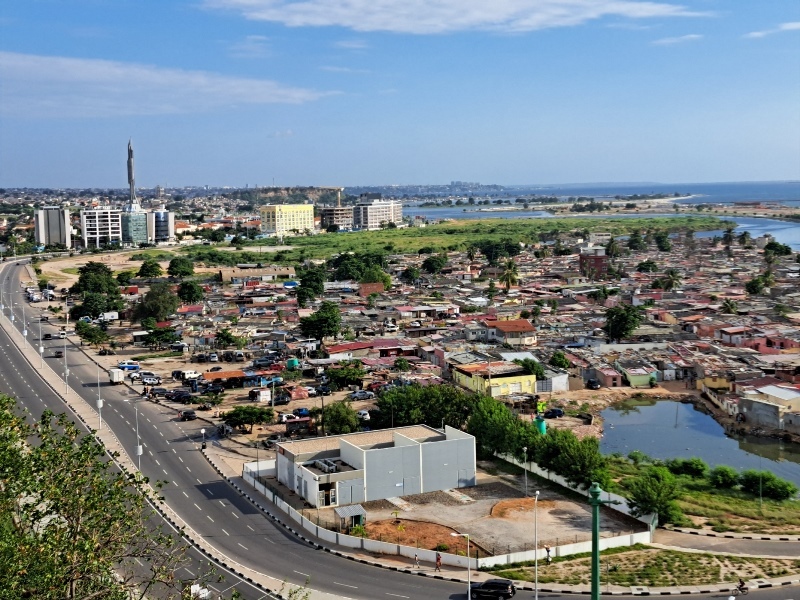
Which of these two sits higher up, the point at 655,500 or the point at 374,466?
the point at 374,466

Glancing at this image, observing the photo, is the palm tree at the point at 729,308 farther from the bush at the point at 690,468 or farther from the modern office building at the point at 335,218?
the modern office building at the point at 335,218

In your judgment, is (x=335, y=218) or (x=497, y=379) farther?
(x=335, y=218)

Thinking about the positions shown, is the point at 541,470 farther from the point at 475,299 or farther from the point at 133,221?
the point at 133,221

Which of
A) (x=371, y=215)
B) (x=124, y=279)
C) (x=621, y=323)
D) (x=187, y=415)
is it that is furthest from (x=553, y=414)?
(x=371, y=215)

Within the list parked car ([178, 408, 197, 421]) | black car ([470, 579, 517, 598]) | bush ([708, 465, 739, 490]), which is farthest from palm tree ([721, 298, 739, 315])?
black car ([470, 579, 517, 598])

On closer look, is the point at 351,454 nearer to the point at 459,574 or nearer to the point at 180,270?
the point at 459,574

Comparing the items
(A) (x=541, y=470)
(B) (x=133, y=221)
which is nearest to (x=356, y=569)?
(A) (x=541, y=470)

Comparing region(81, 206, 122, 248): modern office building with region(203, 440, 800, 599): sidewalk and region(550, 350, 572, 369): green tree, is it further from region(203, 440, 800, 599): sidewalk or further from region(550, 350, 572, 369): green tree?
region(203, 440, 800, 599): sidewalk
